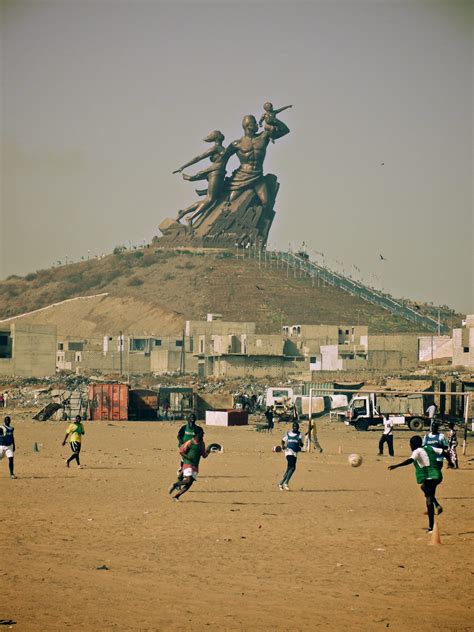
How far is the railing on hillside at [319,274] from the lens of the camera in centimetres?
11881

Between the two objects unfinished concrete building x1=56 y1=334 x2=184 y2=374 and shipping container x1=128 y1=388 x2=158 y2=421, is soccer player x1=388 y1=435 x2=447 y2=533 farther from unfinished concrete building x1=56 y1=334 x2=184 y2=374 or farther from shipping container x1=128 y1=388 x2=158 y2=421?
unfinished concrete building x1=56 y1=334 x2=184 y2=374

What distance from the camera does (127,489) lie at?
20031mm

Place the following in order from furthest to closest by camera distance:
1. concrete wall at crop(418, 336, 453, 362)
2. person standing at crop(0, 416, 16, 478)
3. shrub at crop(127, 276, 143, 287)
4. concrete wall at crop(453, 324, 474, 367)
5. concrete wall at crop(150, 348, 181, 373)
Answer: shrub at crop(127, 276, 143, 287) < concrete wall at crop(150, 348, 181, 373) < concrete wall at crop(418, 336, 453, 362) < concrete wall at crop(453, 324, 474, 367) < person standing at crop(0, 416, 16, 478)

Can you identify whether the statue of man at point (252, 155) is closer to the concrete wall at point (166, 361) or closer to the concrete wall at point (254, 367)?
the concrete wall at point (166, 361)

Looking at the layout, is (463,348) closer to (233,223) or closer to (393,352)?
(393,352)

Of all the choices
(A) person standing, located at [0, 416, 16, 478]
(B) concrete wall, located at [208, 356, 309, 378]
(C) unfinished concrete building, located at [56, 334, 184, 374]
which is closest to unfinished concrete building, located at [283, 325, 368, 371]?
(B) concrete wall, located at [208, 356, 309, 378]

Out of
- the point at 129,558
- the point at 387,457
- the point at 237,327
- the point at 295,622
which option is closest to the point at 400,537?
the point at 129,558

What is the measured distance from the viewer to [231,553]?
529 inches

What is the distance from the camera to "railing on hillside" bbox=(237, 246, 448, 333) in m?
119

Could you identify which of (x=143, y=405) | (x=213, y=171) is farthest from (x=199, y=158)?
(x=143, y=405)

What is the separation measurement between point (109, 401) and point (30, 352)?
33.3m

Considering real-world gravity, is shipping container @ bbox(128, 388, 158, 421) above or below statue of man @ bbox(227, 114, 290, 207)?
below

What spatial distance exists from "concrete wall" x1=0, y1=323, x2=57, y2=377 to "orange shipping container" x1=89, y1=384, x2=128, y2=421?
1264 inches

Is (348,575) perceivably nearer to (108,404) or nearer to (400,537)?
(400,537)
